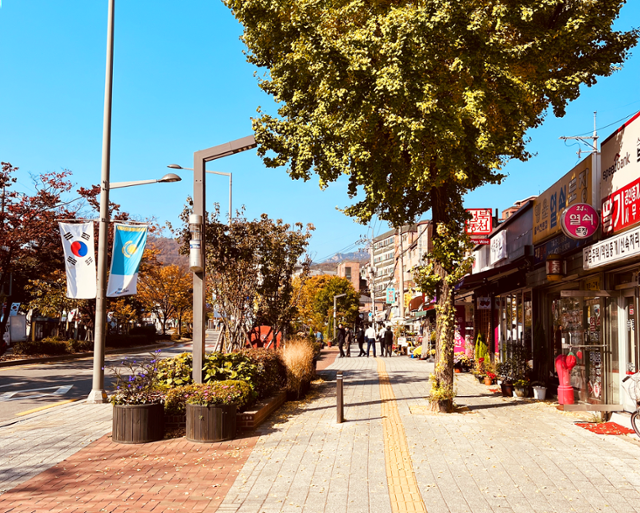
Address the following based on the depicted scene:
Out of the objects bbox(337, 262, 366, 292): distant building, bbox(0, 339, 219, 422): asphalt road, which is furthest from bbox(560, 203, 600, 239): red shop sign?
bbox(337, 262, 366, 292): distant building

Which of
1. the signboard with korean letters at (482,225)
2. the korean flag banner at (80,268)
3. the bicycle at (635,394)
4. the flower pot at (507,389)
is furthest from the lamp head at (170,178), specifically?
the bicycle at (635,394)

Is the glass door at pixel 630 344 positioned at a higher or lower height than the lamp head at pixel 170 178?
lower

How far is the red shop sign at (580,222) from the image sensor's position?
1107 centimetres

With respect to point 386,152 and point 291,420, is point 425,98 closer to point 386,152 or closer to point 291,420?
point 386,152

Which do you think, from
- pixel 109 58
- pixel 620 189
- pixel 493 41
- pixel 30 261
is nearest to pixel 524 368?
pixel 620 189

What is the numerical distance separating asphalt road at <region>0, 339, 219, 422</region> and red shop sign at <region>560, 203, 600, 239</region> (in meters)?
8.09

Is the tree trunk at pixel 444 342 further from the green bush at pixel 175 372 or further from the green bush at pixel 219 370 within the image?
the green bush at pixel 175 372

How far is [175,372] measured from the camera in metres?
10.7

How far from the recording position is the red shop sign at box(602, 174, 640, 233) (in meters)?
9.66

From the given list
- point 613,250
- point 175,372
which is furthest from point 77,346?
point 613,250

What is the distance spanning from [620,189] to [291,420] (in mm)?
6917

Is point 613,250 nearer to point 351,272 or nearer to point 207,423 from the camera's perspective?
point 207,423

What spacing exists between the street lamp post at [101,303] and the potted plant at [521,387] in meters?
9.36

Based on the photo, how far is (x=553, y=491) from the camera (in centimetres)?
638
